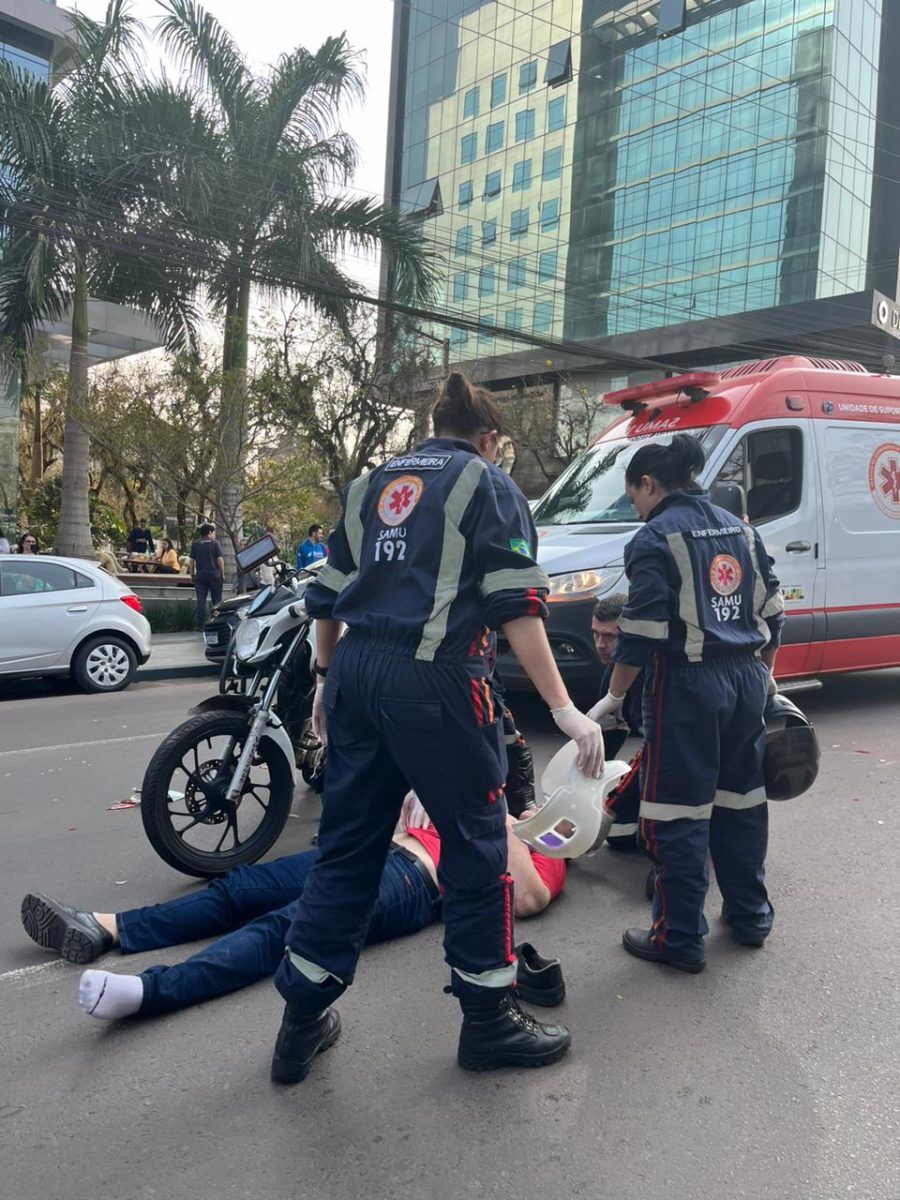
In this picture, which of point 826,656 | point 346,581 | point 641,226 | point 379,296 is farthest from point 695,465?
point 641,226

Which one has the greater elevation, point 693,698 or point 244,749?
point 693,698

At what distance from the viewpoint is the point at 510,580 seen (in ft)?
8.01

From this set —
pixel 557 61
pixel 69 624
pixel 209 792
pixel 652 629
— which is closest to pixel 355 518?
pixel 652 629

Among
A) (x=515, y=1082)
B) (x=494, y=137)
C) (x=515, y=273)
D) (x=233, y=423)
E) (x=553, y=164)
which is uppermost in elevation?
(x=494, y=137)

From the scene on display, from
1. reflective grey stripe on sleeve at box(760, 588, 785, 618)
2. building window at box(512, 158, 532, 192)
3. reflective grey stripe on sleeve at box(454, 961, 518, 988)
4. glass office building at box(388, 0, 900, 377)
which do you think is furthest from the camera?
building window at box(512, 158, 532, 192)

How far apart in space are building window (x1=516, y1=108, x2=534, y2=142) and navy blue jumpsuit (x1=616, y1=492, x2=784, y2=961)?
5768 centimetres

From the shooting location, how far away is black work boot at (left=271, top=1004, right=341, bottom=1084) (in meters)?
2.56

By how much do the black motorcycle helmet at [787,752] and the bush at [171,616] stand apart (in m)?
12.9

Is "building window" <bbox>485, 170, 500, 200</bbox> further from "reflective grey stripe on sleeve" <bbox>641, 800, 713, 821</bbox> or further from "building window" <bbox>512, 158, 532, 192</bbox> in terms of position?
"reflective grey stripe on sleeve" <bbox>641, 800, 713, 821</bbox>

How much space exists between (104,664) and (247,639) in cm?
616

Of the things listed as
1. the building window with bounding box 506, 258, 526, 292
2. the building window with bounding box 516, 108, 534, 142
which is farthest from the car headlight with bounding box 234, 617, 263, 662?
→ the building window with bounding box 516, 108, 534, 142

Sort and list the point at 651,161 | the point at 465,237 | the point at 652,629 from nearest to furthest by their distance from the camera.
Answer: the point at 652,629, the point at 651,161, the point at 465,237

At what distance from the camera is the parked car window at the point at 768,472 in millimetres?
6719

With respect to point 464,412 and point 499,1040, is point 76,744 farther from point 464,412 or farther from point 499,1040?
point 464,412
